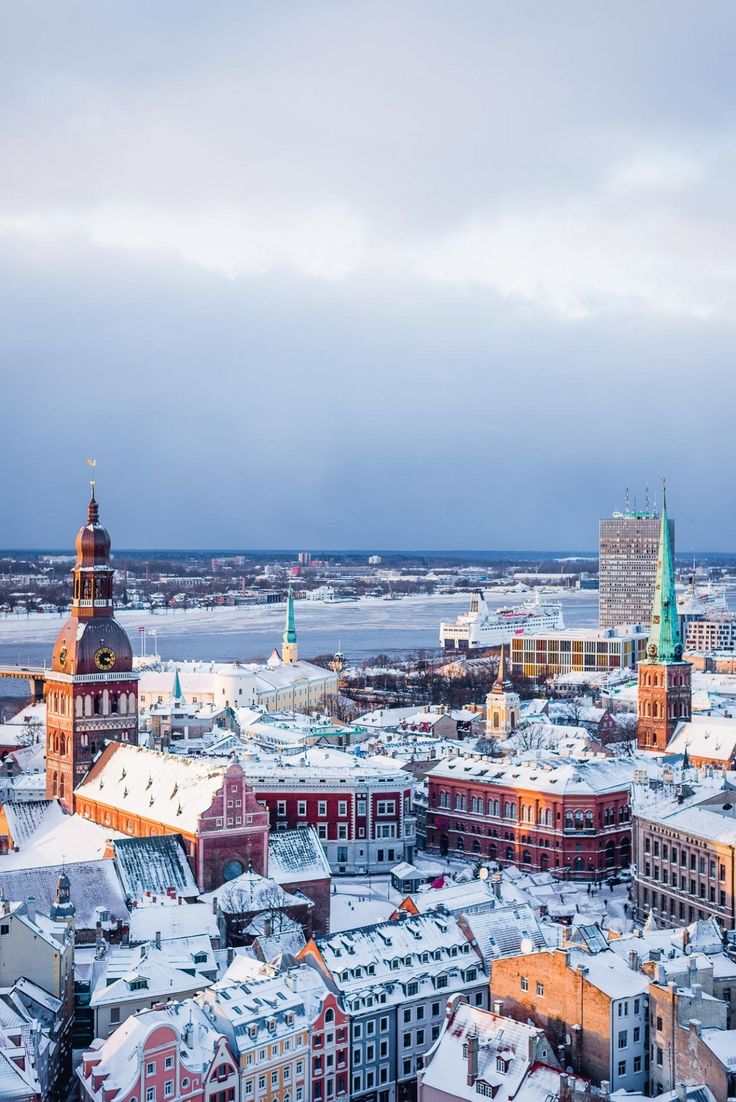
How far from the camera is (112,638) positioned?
239 feet

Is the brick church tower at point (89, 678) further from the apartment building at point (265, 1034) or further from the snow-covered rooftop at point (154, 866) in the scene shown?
the apartment building at point (265, 1034)

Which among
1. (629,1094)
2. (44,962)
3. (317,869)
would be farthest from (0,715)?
(629,1094)

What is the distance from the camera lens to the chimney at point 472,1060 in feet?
134

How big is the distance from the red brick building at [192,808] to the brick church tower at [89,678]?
3533mm

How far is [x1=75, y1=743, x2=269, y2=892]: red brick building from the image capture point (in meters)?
60.2

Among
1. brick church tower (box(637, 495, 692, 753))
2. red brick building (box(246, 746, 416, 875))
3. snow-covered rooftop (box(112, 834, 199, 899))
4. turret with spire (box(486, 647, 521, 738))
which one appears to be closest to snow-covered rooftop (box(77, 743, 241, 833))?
snow-covered rooftop (box(112, 834, 199, 899))

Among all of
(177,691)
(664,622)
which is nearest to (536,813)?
(664,622)

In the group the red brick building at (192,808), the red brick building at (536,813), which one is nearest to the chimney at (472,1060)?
the red brick building at (192,808)

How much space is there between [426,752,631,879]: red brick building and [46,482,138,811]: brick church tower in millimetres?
19288

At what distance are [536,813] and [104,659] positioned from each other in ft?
81.2

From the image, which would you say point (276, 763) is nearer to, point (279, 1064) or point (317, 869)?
point (317, 869)

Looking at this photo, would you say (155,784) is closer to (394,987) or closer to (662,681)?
(394,987)

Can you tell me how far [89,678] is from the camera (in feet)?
236

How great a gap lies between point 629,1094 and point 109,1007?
54.9ft
